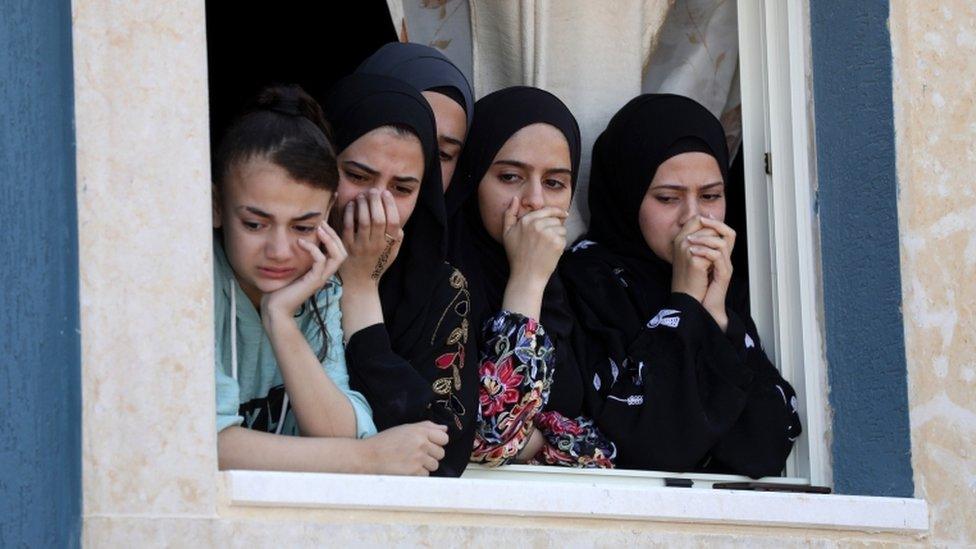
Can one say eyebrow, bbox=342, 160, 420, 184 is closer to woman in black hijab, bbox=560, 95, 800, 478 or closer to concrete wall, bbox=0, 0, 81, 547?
woman in black hijab, bbox=560, 95, 800, 478

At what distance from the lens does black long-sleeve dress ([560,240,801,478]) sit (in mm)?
4359

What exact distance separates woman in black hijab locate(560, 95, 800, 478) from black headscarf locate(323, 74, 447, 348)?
521 mm

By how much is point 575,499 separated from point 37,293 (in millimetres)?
1240

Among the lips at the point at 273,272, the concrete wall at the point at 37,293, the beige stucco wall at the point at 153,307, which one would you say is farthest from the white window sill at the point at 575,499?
the lips at the point at 273,272

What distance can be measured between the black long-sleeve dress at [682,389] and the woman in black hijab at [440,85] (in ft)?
1.69

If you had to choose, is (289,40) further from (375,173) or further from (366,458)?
(366,458)

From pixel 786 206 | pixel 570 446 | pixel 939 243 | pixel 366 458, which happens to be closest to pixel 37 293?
pixel 366 458

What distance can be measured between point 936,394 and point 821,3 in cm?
103

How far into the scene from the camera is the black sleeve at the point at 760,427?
4.41 metres

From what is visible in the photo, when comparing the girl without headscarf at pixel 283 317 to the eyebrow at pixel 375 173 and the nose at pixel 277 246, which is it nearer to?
the nose at pixel 277 246

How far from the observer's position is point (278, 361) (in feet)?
12.4

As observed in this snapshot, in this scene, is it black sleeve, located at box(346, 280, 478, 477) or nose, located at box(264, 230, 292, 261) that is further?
black sleeve, located at box(346, 280, 478, 477)

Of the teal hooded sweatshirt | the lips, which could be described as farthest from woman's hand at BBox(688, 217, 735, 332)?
the lips

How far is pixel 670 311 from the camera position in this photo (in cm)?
452
